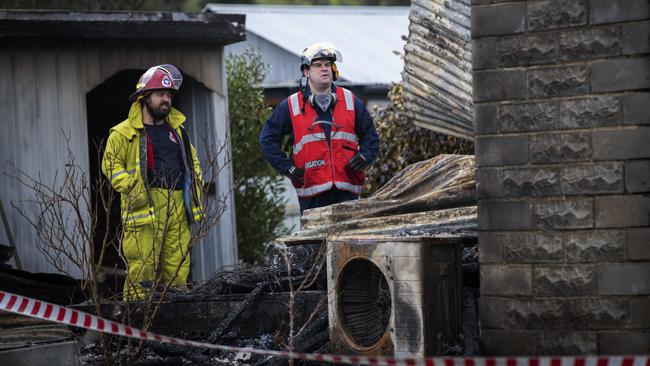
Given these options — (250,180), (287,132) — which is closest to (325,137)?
(287,132)

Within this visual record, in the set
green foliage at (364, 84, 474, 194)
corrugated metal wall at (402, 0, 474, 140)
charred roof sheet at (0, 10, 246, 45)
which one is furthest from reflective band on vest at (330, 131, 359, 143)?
charred roof sheet at (0, 10, 246, 45)

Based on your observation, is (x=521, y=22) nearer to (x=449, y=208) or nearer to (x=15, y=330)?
(x=449, y=208)

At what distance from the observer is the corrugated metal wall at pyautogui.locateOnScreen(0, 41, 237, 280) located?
1330 cm

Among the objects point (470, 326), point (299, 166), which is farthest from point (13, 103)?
point (470, 326)

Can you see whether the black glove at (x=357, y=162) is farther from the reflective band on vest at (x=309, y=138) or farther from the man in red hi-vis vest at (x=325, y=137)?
the reflective band on vest at (x=309, y=138)

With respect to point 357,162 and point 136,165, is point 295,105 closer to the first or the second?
point 357,162

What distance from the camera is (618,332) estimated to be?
279 inches

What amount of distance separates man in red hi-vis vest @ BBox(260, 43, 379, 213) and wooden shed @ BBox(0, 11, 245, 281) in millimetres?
1922

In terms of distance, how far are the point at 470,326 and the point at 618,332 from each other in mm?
1055

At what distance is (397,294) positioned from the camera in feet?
24.5

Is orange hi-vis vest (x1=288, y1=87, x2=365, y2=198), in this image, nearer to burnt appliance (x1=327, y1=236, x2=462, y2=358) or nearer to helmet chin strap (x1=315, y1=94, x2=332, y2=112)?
helmet chin strap (x1=315, y1=94, x2=332, y2=112)

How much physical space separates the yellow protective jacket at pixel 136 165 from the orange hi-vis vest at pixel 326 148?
2.88 ft

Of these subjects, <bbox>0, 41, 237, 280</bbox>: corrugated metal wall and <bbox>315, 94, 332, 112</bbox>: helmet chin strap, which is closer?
<bbox>315, 94, 332, 112</bbox>: helmet chin strap

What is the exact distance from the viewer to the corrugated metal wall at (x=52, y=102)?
43.6ft
